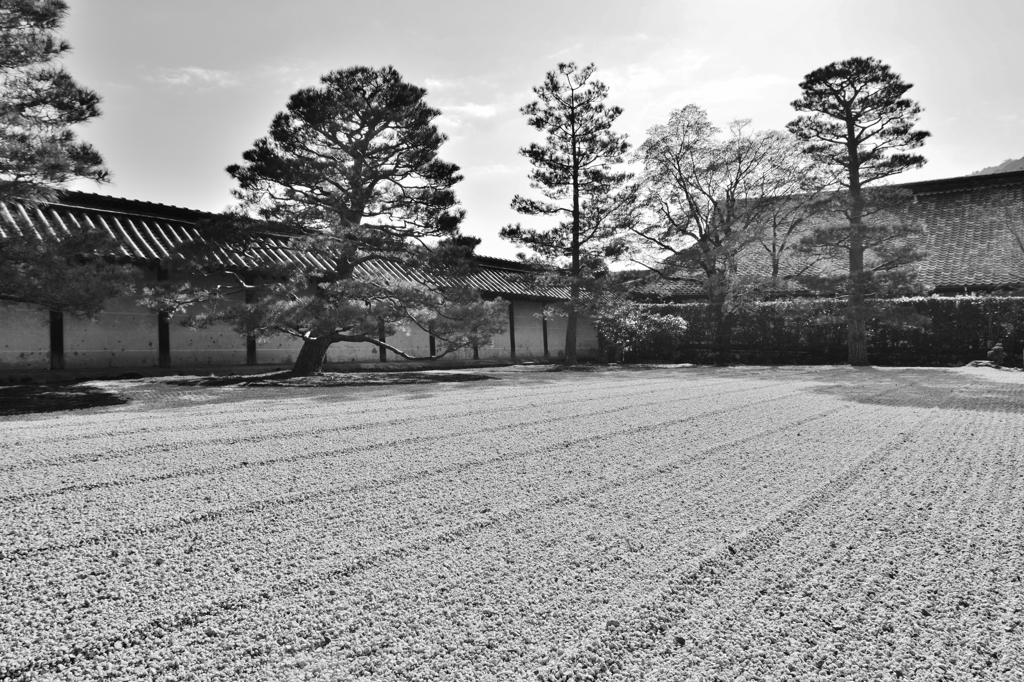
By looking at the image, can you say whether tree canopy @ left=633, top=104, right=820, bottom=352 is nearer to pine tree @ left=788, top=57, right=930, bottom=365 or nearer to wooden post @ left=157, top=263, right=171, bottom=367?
pine tree @ left=788, top=57, right=930, bottom=365

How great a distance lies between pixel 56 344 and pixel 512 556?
893 centimetres

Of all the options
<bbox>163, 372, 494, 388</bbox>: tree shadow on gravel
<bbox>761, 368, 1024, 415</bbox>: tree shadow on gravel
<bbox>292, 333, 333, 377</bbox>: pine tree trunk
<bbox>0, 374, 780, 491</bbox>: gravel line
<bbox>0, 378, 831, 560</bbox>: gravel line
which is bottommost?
<bbox>761, 368, 1024, 415</bbox>: tree shadow on gravel

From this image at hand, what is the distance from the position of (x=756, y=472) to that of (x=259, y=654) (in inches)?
83.5

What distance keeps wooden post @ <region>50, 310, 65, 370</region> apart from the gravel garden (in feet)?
18.1

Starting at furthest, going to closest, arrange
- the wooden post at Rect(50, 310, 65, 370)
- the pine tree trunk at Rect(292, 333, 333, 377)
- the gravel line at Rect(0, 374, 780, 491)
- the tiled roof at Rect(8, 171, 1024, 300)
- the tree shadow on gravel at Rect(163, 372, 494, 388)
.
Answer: the pine tree trunk at Rect(292, 333, 333, 377), the tiled roof at Rect(8, 171, 1024, 300), the wooden post at Rect(50, 310, 65, 370), the tree shadow on gravel at Rect(163, 372, 494, 388), the gravel line at Rect(0, 374, 780, 491)

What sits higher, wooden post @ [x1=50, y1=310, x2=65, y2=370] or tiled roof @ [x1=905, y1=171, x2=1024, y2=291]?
tiled roof @ [x1=905, y1=171, x2=1024, y2=291]

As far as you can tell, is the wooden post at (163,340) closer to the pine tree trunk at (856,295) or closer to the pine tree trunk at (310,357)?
the pine tree trunk at (310,357)

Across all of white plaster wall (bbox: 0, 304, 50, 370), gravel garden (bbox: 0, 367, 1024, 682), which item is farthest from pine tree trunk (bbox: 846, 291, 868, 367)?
white plaster wall (bbox: 0, 304, 50, 370)

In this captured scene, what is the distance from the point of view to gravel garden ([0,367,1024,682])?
1.18 metres

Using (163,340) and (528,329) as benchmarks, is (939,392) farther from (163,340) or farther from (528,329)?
(163,340)

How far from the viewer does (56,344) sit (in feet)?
26.6

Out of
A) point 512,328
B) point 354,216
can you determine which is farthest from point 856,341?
point 354,216

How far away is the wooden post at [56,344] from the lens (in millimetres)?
8078

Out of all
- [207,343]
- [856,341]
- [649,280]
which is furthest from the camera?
[649,280]
